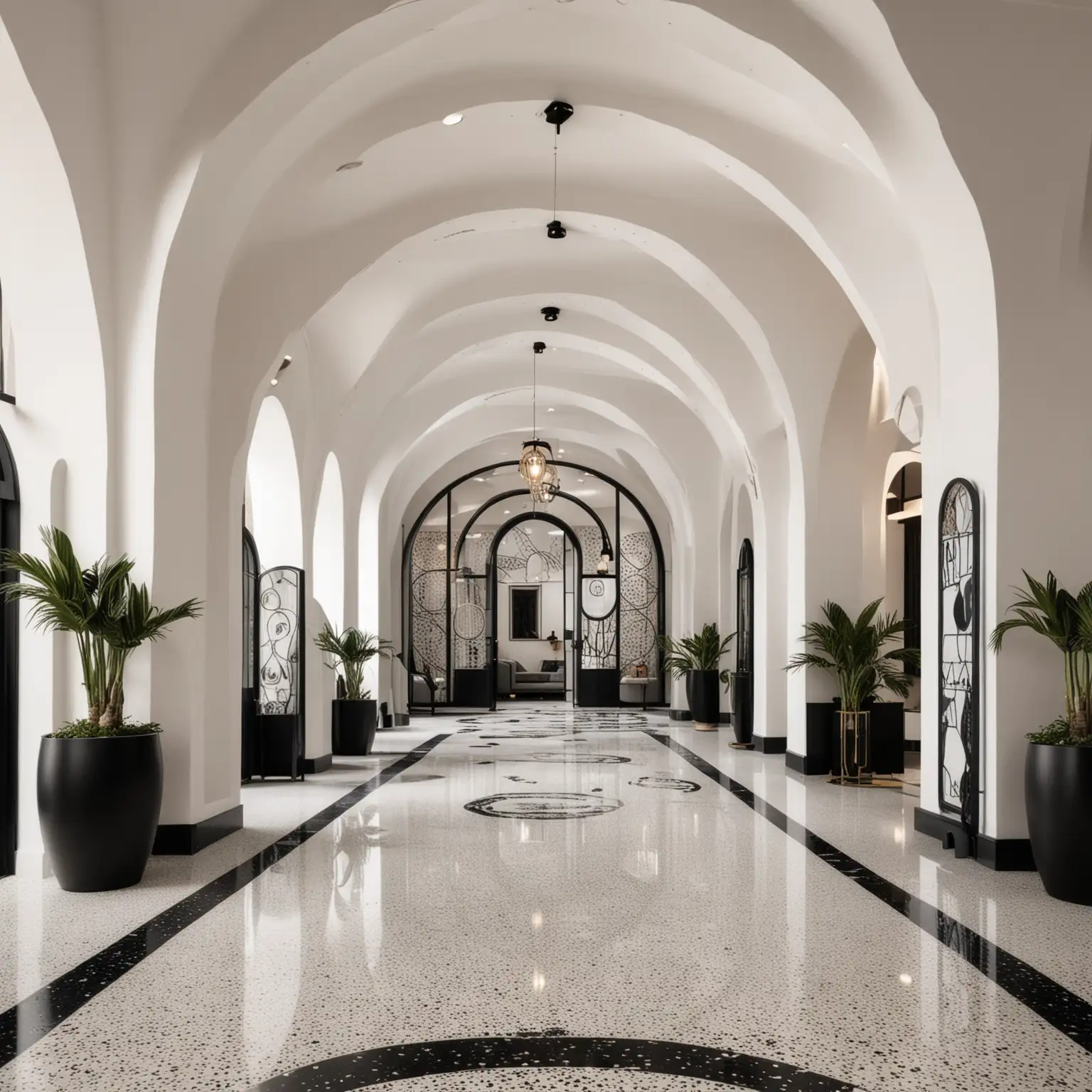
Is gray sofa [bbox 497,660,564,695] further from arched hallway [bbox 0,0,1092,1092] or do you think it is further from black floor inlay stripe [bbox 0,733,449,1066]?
black floor inlay stripe [bbox 0,733,449,1066]

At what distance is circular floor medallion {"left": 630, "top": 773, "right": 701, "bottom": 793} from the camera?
8797mm

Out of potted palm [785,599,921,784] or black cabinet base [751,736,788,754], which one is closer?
potted palm [785,599,921,784]

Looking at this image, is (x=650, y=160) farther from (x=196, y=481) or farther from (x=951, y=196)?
(x=196, y=481)

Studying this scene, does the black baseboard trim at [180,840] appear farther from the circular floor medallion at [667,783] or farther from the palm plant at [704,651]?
the palm plant at [704,651]

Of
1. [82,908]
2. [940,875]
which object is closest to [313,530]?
[82,908]

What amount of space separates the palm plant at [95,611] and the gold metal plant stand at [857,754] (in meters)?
5.83

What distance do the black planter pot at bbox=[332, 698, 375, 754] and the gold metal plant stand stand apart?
4804mm

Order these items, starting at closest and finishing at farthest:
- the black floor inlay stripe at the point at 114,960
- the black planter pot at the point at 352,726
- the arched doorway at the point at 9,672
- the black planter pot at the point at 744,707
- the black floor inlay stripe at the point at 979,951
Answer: the black floor inlay stripe at the point at 114,960 < the black floor inlay stripe at the point at 979,951 < the arched doorway at the point at 9,672 < the black planter pot at the point at 352,726 < the black planter pot at the point at 744,707

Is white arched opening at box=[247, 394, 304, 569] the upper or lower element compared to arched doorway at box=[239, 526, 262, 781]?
upper

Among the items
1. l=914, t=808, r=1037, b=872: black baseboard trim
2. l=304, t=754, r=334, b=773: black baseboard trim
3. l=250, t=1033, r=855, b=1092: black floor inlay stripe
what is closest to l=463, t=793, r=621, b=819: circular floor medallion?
l=304, t=754, r=334, b=773: black baseboard trim

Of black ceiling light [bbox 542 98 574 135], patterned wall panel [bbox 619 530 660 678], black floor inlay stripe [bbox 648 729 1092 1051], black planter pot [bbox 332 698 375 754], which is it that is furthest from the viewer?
patterned wall panel [bbox 619 530 660 678]

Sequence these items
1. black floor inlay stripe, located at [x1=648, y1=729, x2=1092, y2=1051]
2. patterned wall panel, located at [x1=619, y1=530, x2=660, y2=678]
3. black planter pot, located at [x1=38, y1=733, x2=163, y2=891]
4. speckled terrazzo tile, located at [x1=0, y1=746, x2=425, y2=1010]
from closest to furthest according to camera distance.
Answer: black floor inlay stripe, located at [x1=648, y1=729, x2=1092, y2=1051] < speckled terrazzo tile, located at [x1=0, y1=746, x2=425, y2=1010] < black planter pot, located at [x1=38, y1=733, x2=163, y2=891] < patterned wall panel, located at [x1=619, y1=530, x2=660, y2=678]

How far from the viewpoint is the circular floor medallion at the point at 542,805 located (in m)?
7.41

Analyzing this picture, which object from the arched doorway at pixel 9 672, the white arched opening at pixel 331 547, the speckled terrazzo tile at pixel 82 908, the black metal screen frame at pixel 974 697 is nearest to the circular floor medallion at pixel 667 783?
the black metal screen frame at pixel 974 697
